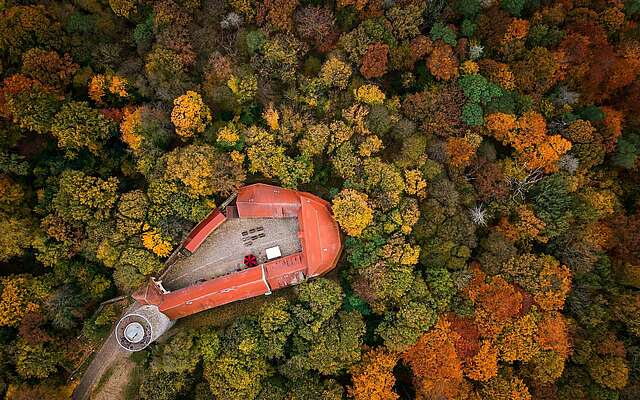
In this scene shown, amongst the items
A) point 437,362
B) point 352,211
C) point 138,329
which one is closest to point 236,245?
point 138,329

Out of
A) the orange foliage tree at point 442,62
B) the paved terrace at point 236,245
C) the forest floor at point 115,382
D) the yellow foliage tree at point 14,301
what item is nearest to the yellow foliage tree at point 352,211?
the paved terrace at point 236,245

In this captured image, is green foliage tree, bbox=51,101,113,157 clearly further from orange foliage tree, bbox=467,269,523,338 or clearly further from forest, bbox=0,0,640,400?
orange foliage tree, bbox=467,269,523,338

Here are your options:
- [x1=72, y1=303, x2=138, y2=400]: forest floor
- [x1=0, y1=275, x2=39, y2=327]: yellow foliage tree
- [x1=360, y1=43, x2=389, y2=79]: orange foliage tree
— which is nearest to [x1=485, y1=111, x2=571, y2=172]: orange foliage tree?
[x1=360, y1=43, x2=389, y2=79]: orange foliage tree

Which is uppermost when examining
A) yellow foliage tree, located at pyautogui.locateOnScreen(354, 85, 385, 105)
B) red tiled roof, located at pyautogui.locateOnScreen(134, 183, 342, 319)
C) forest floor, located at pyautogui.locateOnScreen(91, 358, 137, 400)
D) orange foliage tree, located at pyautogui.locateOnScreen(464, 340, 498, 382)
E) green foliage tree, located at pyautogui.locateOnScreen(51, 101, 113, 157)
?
green foliage tree, located at pyautogui.locateOnScreen(51, 101, 113, 157)

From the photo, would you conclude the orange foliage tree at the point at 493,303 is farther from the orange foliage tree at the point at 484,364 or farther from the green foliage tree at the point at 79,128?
the green foliage tree at the point at 79,128

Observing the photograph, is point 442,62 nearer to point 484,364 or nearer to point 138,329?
point 484,364

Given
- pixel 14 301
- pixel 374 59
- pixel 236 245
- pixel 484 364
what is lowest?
pixel 484 364
